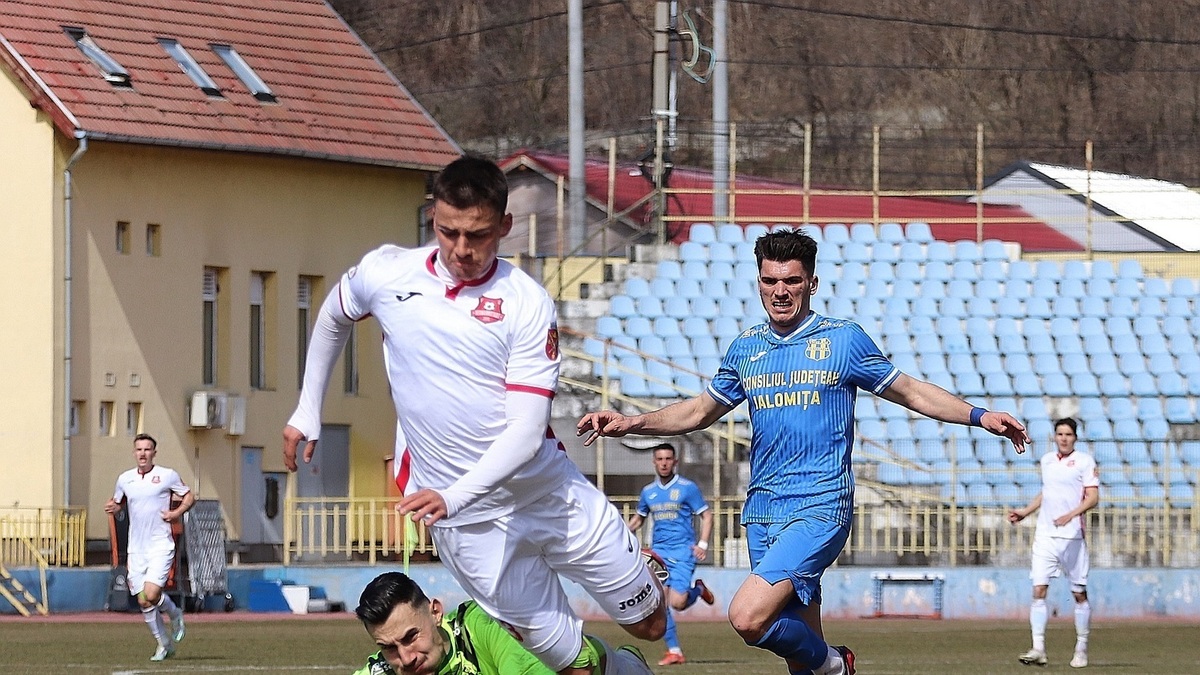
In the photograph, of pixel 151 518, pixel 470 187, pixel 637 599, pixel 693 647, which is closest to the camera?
pixel 470 187

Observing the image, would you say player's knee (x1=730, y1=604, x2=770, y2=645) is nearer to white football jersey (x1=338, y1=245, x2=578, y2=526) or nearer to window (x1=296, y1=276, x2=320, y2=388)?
white football jersey (x1=338, y1=245, x2=578, y2=526)

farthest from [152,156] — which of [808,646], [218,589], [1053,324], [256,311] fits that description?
[808,646]

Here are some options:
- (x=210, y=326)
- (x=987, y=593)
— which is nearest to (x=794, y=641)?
(x=987, y=593)

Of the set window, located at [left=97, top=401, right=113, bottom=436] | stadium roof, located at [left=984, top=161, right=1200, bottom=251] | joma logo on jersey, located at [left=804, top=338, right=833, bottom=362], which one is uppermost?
stadium roof, located at [left=984, top=161, right=1200, bottom=251]

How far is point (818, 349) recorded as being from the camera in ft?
33.5

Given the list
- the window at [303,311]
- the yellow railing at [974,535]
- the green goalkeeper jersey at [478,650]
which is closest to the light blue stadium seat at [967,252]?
the yellow railing at [974,535]

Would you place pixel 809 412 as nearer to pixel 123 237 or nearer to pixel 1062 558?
pixel 1062 558

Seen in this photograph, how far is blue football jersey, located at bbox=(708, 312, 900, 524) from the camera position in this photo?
1016 centimetres

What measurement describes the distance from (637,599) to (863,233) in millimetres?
26391

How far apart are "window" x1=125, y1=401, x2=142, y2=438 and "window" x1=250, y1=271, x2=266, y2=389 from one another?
282 centimetres

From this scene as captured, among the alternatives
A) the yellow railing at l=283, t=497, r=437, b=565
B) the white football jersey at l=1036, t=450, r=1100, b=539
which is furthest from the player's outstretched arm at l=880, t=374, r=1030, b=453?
the yellow railing at l=283, t=497, r=437, b=565

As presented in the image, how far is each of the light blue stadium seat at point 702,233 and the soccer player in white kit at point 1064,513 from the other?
1626cm

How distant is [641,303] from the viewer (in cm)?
3341

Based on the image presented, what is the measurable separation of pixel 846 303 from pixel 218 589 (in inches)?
401
